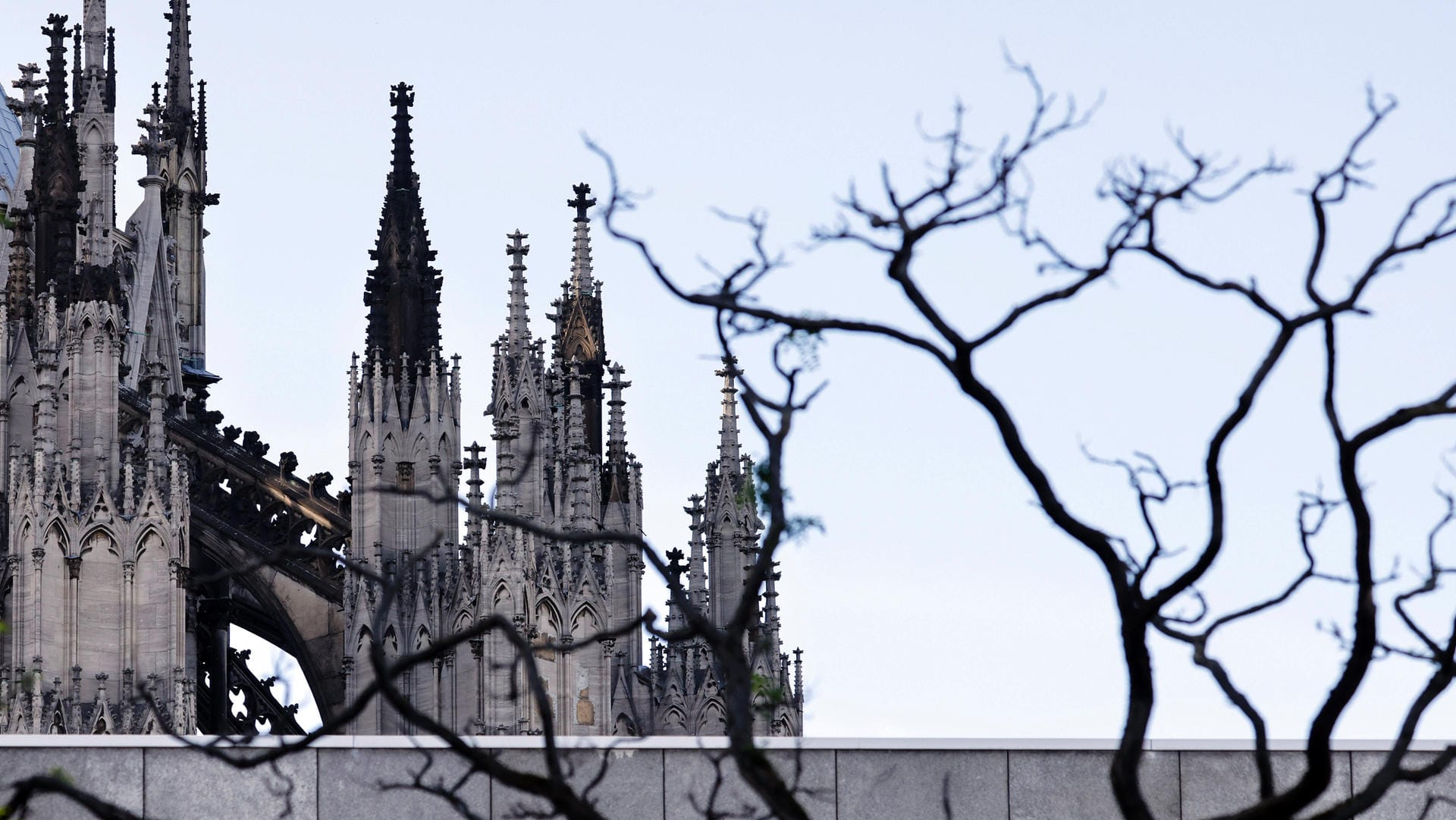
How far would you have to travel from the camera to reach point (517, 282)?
44.2 m

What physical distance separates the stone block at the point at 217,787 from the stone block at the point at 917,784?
4.12 metres

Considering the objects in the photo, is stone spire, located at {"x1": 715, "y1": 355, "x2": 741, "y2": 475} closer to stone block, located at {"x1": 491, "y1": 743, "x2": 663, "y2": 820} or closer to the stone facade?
the stone facade

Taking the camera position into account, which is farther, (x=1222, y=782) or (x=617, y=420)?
(x=617, y=420)

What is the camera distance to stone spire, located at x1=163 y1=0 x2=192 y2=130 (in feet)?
182

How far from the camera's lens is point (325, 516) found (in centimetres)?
4547

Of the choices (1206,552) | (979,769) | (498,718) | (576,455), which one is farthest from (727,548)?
(1206,552)

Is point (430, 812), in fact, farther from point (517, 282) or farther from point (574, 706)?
point (517, 282)

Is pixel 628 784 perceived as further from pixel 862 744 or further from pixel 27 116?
pixel 27 116

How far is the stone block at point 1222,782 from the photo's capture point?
76.1ft

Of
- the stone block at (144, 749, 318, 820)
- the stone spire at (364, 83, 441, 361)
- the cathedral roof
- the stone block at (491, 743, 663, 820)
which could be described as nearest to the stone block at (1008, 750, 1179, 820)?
the stone block at (491, 743, 663, 820)

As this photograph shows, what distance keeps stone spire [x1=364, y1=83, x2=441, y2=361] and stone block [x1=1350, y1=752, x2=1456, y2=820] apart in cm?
2254

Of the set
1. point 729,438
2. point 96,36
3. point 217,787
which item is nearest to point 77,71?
point 96,36

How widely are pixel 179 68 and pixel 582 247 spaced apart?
39.7 ft

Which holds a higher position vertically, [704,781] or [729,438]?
[729,438]
